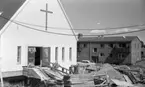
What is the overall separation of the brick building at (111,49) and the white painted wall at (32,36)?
29368 millimetres

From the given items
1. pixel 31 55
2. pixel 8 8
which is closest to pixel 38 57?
pixel 31 55

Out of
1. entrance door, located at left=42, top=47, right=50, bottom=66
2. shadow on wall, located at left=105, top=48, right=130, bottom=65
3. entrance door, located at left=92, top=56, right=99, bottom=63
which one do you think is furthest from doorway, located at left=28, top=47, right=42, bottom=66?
entrance door, located at left=92, top=56, right=99, bottom=63

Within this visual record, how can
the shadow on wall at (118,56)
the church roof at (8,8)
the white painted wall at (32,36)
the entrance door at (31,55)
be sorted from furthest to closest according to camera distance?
the shadow on wall at (118,56)
the entrance door at (31,55)
the church roof at (8,8)
the white painted wall at (32,36)

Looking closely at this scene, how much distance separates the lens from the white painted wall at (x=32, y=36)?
17.0m

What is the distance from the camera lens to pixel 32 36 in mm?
19172

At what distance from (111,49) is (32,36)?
36.9 m

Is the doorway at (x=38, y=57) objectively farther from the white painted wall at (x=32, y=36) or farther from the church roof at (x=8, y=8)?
the church roof at (x=8, y=8)

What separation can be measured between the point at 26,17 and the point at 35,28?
156cm

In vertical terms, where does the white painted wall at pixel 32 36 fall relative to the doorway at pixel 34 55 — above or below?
above

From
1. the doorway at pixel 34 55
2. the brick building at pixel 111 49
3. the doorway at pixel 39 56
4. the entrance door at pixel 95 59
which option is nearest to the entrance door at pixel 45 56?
the doorway at pixel 39 56

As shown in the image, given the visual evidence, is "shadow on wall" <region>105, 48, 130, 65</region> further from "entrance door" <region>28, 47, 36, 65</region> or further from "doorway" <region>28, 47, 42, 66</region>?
"entrance door" <region>28, 47, 36, 65</region>

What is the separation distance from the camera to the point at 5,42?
659 inches

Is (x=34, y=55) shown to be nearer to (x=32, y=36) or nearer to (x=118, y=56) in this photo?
(x=32, y=36)

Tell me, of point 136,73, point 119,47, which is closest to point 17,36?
point 136,73
